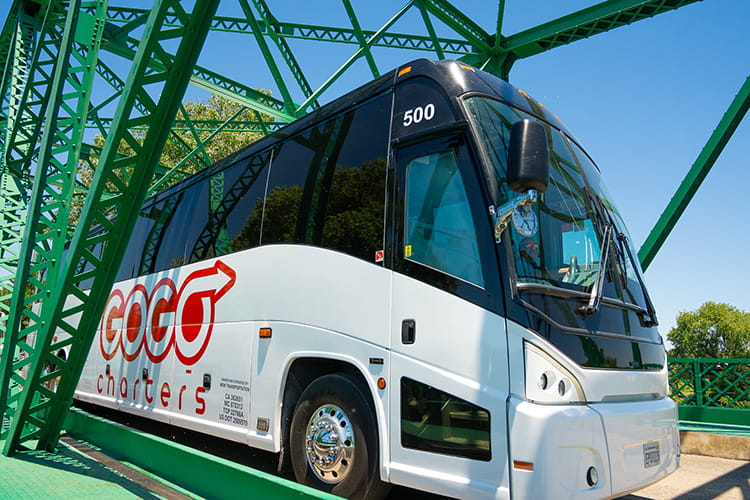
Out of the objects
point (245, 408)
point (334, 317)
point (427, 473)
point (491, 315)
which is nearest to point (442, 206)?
point (491, 315)

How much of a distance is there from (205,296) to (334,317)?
2416 mm

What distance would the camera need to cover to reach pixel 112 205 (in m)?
4.96

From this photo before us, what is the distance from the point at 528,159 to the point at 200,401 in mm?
4380

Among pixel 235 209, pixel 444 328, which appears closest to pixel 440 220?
pixel 444 328

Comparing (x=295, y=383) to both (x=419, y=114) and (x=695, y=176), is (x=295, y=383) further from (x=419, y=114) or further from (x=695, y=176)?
(x=695, y=176)

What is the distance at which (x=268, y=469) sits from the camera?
19.0ft

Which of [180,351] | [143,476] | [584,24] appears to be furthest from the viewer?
[584,24]

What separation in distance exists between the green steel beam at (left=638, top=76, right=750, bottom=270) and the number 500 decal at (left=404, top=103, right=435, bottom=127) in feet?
16.2

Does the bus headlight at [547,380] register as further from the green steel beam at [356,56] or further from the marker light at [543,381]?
the green steel beam at [356,56]

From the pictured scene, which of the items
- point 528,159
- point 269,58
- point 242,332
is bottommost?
point 242,332

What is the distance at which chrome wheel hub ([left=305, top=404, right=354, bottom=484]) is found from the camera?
4012 mm

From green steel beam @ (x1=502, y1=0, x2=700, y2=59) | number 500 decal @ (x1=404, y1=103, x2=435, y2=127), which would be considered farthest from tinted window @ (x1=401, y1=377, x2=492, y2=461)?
green steel beam @ (x1=502, y1=0, x2=700, y2=59)

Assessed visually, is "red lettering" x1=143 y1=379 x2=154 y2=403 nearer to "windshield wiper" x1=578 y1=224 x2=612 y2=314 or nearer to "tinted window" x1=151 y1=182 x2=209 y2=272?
"tinted window" x1=151 y1=182 x2=209 y2=272

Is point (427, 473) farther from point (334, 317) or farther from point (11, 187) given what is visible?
point (11, 187)
